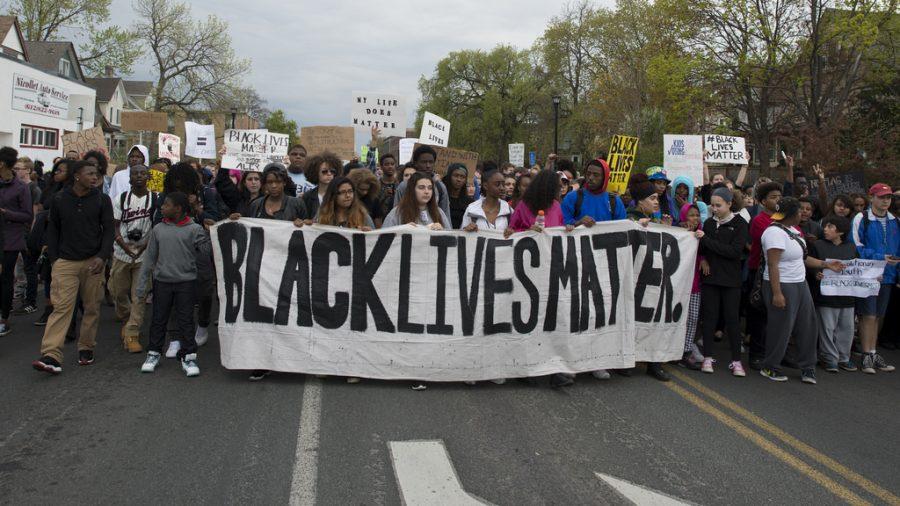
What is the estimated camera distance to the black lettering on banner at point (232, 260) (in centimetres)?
593

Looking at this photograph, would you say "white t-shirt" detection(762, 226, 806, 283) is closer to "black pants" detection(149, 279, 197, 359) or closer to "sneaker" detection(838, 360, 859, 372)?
"sneaker" detection(838, 360, 859, 372)

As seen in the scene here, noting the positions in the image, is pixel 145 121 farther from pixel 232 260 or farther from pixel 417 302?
pixel 417 302

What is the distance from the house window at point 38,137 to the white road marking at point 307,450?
30.7m

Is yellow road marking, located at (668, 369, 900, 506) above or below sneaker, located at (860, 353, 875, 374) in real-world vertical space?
below

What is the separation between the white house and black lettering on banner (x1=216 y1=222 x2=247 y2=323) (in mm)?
27500

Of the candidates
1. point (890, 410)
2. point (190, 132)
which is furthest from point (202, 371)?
point (190, 132)

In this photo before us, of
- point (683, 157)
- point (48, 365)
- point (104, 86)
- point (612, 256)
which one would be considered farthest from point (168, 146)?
point (104, 86)

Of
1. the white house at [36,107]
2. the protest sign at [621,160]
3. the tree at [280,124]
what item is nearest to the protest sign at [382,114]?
the protest sign at [621,160]

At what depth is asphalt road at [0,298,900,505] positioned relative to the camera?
12.7 ft

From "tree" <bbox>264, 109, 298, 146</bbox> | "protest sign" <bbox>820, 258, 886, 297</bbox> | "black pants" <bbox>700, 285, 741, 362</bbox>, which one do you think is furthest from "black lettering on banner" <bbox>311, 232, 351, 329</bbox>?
"tree" <bbox>264, 109, 298, 146</bbox>

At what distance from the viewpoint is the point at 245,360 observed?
230 inches

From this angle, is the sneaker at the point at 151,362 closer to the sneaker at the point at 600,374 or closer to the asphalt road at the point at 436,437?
the asphalt road at the point at 436,437

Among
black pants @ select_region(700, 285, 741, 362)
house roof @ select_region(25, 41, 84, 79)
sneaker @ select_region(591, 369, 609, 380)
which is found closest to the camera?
sneaker @ select_region(591, 369, 609, 380)

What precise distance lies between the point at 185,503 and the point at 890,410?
5506mm
